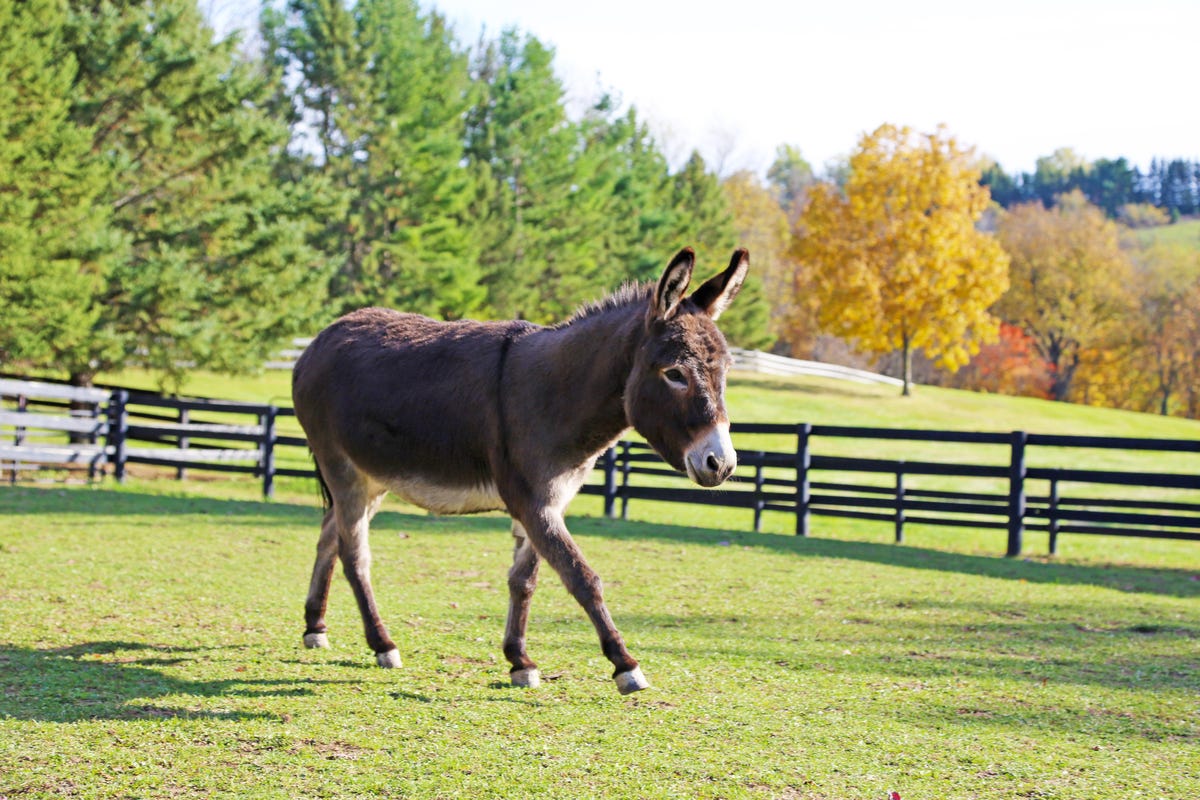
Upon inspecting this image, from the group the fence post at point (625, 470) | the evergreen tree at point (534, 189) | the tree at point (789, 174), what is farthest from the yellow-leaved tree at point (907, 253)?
the tree at point (789, 174)

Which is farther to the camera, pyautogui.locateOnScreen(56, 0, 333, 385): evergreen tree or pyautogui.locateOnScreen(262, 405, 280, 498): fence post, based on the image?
pyautogui.locateOnScreen(56, 0, 333, 385): evergreen tree

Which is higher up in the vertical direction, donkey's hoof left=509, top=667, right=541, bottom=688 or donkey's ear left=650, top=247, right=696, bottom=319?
donkey's ear left=650, top=247, right=696, bottom=319

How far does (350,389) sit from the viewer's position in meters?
6.59

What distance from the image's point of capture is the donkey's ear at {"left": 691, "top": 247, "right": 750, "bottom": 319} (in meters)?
5.50

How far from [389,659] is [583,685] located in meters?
1.18

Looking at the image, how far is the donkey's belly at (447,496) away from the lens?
608cm

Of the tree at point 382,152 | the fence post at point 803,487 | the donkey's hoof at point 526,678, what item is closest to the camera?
the donkey's hoof at point 526,678

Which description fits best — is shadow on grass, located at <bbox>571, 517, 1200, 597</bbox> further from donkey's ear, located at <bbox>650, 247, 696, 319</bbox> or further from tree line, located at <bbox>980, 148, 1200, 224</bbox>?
tree line, located at <bbox>980, 148, 1200, 224</bbox>

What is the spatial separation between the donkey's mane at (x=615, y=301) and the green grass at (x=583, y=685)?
2.09 m

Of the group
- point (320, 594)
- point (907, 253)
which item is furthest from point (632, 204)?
point (320, 594)

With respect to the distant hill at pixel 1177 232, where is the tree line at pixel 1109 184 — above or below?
above

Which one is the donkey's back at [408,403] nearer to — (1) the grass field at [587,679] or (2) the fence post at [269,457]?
(1) the grass field at [587,679]

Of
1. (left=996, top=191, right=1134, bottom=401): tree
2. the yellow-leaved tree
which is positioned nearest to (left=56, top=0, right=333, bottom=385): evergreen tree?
the yellow-leaved tree

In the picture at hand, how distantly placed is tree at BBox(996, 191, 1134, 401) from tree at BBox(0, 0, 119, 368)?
61.3 metres
